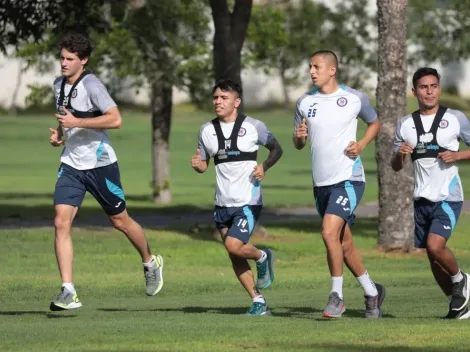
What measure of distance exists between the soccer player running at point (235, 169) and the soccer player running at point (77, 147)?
838mm

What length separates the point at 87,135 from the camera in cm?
1213

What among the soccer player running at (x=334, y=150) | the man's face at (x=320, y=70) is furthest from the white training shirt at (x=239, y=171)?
the man's face at (x=320, y=70)

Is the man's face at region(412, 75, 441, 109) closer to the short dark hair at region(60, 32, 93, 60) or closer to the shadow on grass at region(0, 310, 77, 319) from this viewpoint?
the short dark hair at region(60, 32, 93, 60)

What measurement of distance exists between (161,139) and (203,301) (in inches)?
771

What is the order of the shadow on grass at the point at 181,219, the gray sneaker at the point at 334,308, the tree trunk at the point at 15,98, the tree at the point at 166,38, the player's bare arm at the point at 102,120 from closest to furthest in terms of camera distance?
the gray sneaker at the point at 334,308
the player's bare arm at the point at 102,120
the shadow on grass at the point at 181,219
the tree at the point at 166,38
the tree trunk at the point at 15,98

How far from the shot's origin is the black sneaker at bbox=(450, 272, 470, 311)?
1172 centimetres

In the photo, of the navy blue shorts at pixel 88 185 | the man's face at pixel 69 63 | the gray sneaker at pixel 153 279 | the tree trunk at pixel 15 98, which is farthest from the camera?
the tree trunk at pixel 15 98

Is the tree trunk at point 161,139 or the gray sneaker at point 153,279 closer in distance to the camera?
the gray sneaker at point 153,279

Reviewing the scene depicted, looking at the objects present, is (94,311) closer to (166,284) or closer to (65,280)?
(65,280)

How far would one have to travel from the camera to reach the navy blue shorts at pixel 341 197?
11.5m

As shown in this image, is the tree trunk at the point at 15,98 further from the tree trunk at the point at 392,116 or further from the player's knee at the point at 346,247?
the player's knee at the point at 346,247

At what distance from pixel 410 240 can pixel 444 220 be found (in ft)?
34.5

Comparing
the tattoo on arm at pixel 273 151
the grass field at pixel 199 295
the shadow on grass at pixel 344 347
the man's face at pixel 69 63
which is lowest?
the grass field at pixel 199 295

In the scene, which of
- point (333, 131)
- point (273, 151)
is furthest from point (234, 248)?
point (333, 131)
